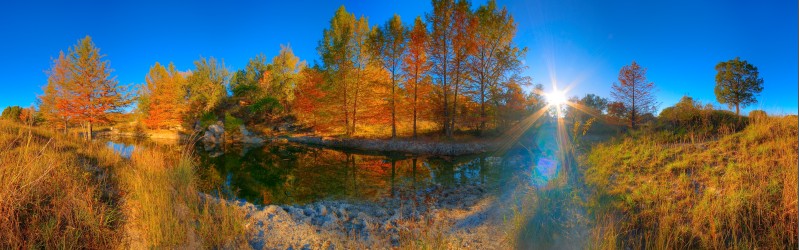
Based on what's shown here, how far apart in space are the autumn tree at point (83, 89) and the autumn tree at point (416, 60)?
25.7 metres

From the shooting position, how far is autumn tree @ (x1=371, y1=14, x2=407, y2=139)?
2033 centimetres

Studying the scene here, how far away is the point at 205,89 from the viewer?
120 ft

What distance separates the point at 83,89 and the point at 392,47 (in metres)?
26.1

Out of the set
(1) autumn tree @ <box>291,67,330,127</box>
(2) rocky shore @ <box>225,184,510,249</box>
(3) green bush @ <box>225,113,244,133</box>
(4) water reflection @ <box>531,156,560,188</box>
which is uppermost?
(1) autumn tree @ <box>291,67,330,127</box>

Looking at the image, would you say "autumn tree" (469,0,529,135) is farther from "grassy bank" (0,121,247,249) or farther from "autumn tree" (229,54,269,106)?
"autumn tree" (229,54,269,106)

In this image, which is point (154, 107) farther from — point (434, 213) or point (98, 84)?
point (434, 213)

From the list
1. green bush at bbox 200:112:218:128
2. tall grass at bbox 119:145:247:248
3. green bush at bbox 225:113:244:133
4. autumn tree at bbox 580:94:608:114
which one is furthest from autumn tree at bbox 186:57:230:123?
autumn tree at bbox 580:94:608:114

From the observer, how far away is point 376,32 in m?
21.0

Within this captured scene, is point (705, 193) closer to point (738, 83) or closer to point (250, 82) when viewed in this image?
point (738, 83)

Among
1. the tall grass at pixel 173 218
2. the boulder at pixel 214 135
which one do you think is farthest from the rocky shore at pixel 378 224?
the boulder at pixel 214 135

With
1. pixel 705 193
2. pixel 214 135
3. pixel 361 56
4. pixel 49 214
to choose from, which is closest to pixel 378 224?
pixel 49 214

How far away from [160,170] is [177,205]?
209 centimetres

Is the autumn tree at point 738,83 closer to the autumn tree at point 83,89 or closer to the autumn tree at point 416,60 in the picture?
the autumn tree at point 416,60

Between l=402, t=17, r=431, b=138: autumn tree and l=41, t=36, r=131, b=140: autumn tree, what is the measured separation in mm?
25658
